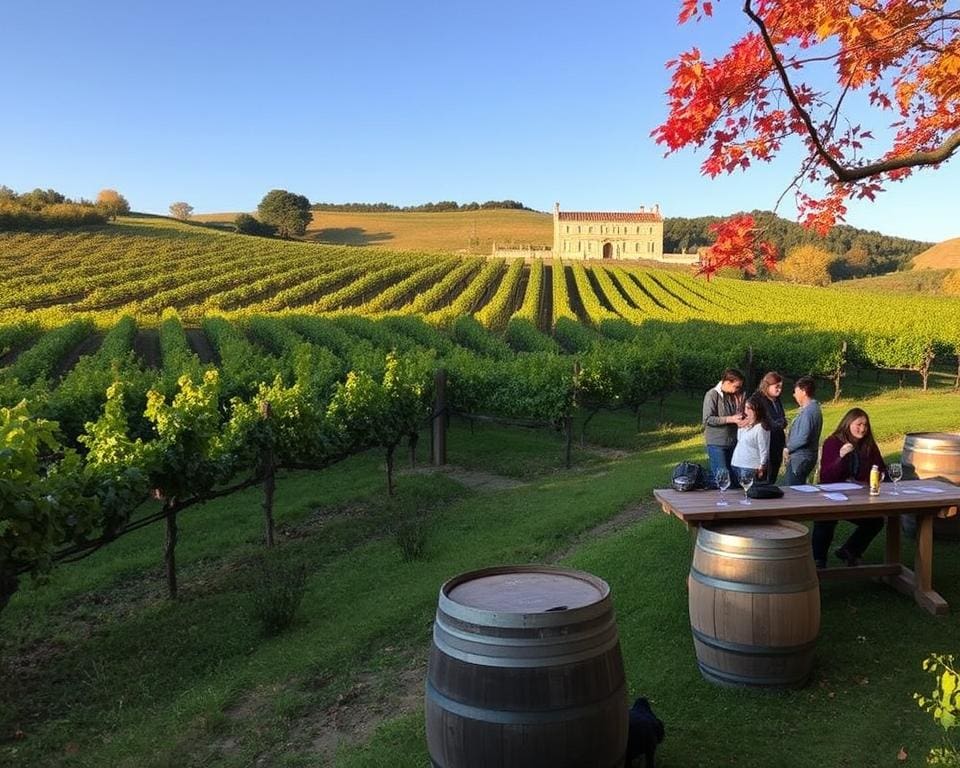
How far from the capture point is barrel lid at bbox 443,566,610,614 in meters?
3.04

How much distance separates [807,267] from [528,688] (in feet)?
282

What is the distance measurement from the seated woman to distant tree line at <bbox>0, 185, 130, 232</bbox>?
70120 mm

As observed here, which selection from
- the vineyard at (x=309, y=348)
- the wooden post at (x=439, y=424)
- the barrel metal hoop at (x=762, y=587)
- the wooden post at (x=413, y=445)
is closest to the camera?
the barrel metal hoop at (x=762, y=587)

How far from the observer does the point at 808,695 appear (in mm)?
4387

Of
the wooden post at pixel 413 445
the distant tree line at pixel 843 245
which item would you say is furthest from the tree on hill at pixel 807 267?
the wooden post at pixel 413 445

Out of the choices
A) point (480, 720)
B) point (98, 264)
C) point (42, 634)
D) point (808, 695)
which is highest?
point (98, 264)

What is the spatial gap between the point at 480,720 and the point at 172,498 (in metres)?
6.04

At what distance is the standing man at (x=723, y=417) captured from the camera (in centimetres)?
713

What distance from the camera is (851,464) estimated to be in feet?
19.5

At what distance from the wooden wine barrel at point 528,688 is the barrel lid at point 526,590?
31mm

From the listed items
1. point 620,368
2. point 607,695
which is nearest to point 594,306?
point 620,368

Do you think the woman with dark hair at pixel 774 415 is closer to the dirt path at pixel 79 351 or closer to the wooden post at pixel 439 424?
the wooden post at pixel 439 424

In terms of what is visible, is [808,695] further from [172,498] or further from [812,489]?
[172,498]

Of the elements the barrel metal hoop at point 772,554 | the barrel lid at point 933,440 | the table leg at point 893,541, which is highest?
the barrel lid at point 933,440
